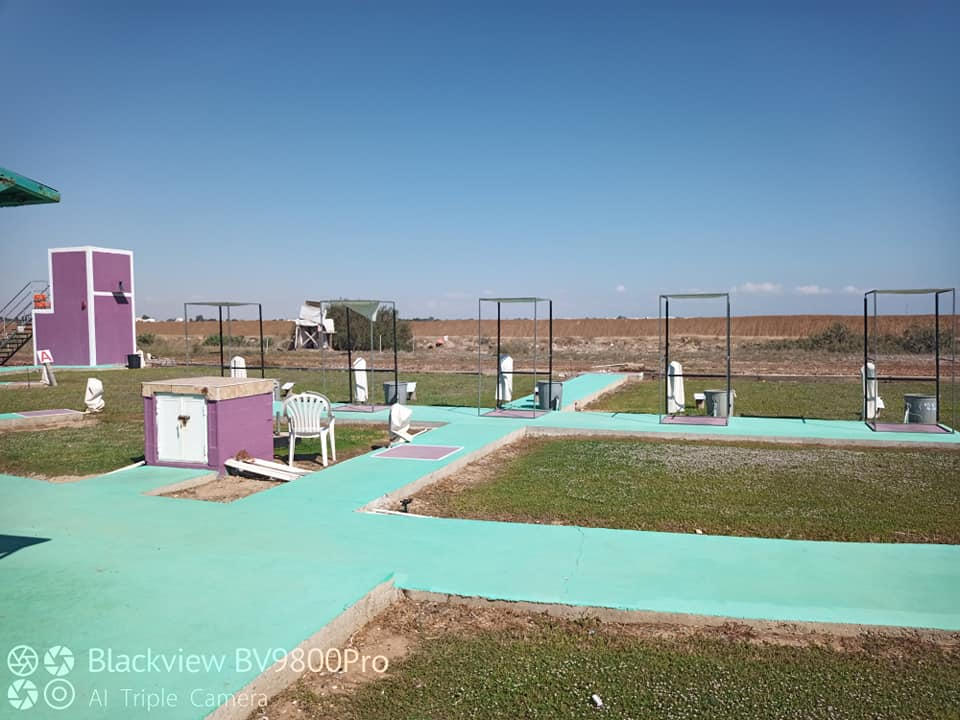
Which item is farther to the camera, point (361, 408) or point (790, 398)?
point (790, 398)

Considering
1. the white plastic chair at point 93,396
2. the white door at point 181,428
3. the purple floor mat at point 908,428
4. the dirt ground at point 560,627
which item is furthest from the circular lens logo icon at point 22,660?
the white plastic chair at point 93,396

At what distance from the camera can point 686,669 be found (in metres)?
4.24

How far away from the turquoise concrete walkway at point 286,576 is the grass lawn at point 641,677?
0.28 meters

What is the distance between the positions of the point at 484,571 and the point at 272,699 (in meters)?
2.09

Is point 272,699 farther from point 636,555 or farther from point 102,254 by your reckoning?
point 102,254

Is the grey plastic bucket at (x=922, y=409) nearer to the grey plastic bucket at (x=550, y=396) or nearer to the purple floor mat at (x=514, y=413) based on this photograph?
the grey plastic bucket at (x=550, y=396)

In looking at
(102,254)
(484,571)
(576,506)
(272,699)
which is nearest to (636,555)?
(484,571)

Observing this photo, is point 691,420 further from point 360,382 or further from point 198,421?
point 198,421

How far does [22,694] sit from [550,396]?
1279 centimetres

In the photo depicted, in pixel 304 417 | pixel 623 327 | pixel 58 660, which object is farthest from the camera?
pixel 623 327

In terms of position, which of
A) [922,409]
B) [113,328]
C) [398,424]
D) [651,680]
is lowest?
[651,680]

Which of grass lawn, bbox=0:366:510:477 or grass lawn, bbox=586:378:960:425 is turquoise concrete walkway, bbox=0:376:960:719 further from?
grass lawn, bbox=586:378:960:425

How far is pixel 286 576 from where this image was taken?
17.5 ft

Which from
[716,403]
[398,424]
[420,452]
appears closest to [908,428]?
[716,403]
